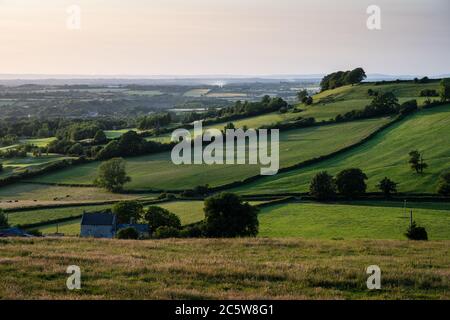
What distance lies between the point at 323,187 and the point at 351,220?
427 inches

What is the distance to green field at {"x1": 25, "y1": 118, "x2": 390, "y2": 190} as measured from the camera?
78188 millimetres

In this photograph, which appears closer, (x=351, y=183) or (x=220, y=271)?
(x=220, y=271)

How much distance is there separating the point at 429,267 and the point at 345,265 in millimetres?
3022

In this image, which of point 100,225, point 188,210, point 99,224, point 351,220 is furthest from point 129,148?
point 351,220

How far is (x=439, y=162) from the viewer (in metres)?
73.1

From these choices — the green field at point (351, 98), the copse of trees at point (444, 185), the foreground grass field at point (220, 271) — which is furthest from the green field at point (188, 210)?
the green field at point (351, 98)

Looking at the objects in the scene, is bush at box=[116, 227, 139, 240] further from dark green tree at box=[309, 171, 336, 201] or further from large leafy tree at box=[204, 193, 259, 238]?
dark green tree at box=[309, 171, 336, 201]

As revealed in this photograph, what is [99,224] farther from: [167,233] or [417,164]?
[417,164]

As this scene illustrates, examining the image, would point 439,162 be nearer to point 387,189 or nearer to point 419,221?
point 387,189

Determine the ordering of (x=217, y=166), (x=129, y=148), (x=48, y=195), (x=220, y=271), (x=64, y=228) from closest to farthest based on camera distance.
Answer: (x=220, y=271) → (x=64, y=228) → (x=48, y=195) → (x=217, y=166) → (x=129, y=148)

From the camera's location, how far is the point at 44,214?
2416 inches

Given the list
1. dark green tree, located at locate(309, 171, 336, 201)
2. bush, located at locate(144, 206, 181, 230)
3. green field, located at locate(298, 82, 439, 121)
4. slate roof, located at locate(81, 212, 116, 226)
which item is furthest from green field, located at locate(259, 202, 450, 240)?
green field, located at locate(298, 82, 439, 121)

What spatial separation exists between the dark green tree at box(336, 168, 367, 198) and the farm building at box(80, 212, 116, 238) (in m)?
26.0
